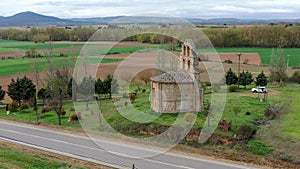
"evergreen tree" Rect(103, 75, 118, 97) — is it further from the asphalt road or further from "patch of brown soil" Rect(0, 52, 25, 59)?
"patch of brown soil" Rect(0, 52, 25, 59)

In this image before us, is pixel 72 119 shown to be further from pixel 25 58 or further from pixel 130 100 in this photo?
pixel 25 58

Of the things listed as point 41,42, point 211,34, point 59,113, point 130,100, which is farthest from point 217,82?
point 41,42

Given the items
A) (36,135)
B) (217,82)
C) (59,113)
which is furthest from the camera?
(217,82)

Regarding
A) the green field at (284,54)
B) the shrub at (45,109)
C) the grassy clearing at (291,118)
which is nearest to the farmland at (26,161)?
the shrub at (45,109)

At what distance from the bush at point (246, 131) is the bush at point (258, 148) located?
66 cm

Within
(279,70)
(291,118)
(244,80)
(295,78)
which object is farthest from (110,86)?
(295,78)

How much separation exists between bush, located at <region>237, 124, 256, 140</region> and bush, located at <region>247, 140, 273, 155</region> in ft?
2.18

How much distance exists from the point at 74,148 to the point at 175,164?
777 centimetres

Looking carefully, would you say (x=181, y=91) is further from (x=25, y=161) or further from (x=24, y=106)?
(x=24, y=106)

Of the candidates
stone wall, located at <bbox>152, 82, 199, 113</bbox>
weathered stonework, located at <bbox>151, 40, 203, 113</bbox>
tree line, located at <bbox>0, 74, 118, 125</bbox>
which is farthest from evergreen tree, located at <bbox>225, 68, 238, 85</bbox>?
stone wall, located at <bbox>152, 82, 199, 113</bbox>

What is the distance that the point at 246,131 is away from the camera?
27109 millimetres

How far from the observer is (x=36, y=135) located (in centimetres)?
3064

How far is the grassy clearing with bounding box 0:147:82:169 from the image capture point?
69.8 ft

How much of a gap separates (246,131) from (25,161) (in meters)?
15.1
